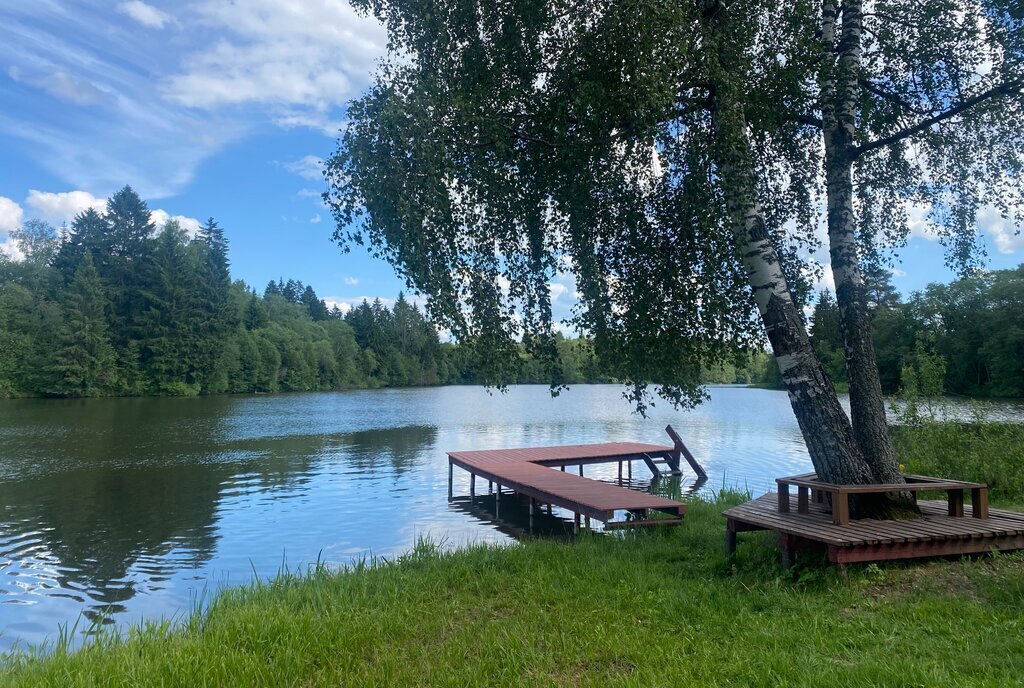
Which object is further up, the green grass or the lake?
the green grass

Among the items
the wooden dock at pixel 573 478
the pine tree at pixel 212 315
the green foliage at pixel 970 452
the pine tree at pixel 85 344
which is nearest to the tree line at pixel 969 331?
the wooden dock at pixel 573 478

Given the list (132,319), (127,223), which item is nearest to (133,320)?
(132,319)

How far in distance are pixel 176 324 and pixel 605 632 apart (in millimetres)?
75264

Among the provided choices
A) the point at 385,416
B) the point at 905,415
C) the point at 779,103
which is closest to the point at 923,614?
the point at 779,103

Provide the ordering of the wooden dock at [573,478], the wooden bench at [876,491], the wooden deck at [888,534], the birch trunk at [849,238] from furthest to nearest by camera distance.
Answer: the wooden dock at [573,478], the birch trunk at [849,238], the wooden bench at [876,491], the wooden deck at [888,534]

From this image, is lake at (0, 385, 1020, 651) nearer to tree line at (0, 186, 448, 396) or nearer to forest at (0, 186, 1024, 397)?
forest at (0, 186, 1024, 397)

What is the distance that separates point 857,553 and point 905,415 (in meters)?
11.3

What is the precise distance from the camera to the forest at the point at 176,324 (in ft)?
184

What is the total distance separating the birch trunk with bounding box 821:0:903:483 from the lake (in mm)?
7592

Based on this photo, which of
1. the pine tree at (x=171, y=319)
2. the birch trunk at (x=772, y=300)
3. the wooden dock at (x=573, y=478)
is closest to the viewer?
the birch trunk at (x=772, y=300)

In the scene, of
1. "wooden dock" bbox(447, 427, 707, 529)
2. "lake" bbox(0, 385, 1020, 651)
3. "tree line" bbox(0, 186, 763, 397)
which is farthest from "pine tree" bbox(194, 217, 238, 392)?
"wooden dock" bbox(447, 427, 707, 529)

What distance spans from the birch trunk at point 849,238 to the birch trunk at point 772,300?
1.48 ft

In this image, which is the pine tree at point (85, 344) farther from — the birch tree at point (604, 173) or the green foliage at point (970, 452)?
the green foliage at point (970, 452)

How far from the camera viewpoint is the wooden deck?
20.8ft
